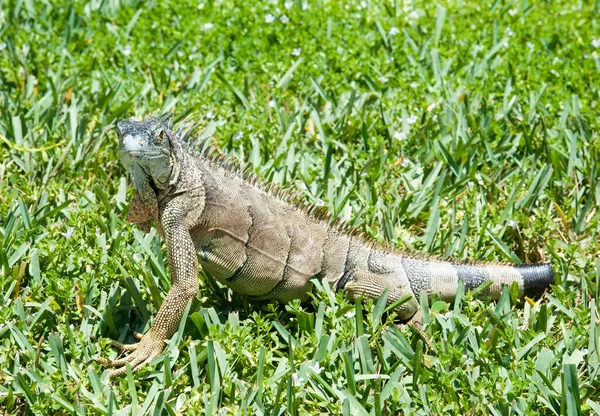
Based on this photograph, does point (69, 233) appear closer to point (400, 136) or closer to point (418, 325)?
point (418, 325)

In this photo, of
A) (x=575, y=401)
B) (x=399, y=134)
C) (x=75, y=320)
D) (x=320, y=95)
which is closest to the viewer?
(x=575, y=401)

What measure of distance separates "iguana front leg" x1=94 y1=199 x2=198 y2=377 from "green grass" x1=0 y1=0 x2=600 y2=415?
9 centimetres

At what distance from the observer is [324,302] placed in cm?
423

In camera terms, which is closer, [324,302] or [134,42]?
[324,302]

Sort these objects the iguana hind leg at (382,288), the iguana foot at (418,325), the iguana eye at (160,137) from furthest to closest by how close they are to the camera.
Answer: the iguana hind leg at (382,288), the iguana foot at (418,325), the iguana eye at (160,137)

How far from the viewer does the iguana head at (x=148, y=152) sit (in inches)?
150

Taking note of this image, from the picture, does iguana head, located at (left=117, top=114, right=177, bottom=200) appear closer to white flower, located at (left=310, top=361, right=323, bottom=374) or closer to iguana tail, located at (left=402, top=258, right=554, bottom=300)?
white flower, located at (left=310, top=361, right=323, bottom=374)

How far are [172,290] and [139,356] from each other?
13.8 inches

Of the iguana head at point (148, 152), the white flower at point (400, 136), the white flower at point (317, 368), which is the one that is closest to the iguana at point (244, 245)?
the iguana head at point (148, 152)

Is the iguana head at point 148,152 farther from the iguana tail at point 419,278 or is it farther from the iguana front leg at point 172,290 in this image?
the iguana tail at point 419,278

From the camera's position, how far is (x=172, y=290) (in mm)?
3945

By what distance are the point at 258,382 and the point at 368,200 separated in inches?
70.9

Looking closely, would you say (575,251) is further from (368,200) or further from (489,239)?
(368,200)

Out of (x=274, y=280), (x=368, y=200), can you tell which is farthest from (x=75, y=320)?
(x=368, y=200)
